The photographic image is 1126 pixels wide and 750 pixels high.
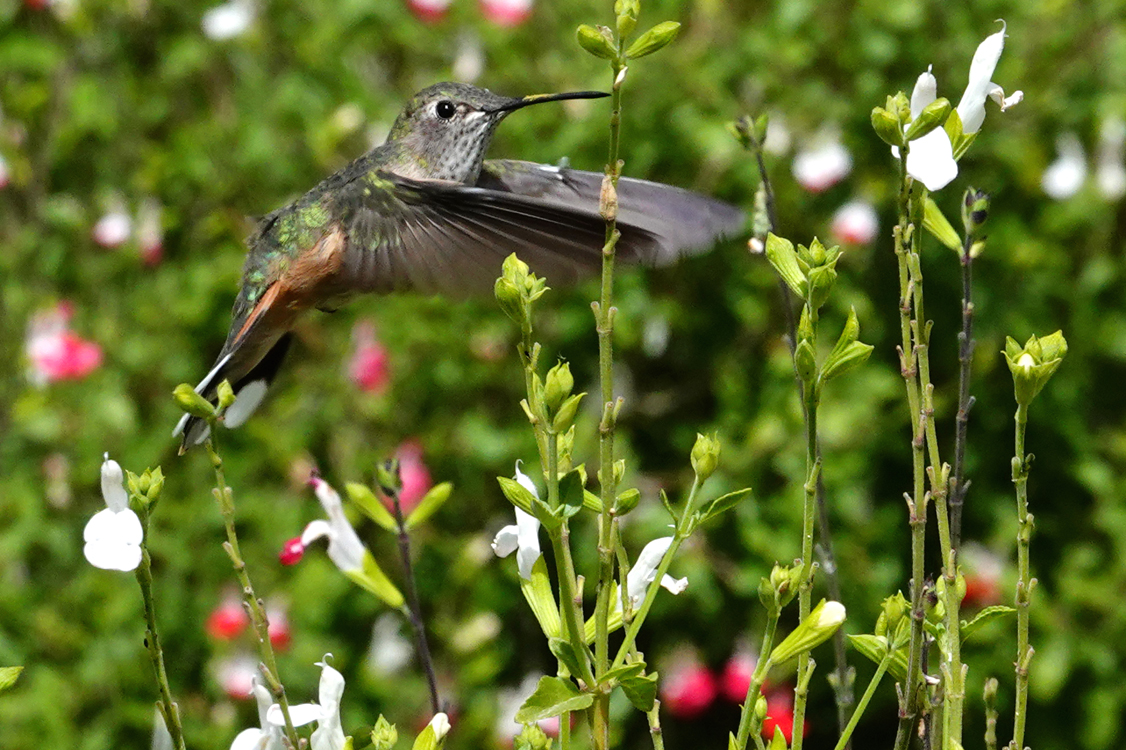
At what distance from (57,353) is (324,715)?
2.37 metres

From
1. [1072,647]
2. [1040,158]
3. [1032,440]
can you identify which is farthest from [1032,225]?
[1072,647]

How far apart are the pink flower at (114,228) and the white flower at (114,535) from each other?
8.38 feet

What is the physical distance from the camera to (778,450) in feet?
9.20

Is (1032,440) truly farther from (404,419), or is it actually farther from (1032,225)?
(404,419)

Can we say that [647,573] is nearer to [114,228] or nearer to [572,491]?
[572,491]

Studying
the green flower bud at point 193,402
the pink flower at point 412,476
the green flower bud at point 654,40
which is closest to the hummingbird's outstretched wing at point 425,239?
the green flower bud at point 654,40

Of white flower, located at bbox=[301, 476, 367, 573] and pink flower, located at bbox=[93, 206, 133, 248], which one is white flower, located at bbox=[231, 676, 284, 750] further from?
pink flower, located at bbox=[93, 206, 133, 248]

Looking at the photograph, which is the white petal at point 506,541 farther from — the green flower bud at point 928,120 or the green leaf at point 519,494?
the green flower bud at point 928,120

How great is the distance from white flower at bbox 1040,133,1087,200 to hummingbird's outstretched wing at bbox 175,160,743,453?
5.63 feet

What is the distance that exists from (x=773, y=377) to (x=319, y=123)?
1206 mm

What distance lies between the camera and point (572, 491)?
854 millimetres

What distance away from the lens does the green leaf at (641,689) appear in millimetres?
846

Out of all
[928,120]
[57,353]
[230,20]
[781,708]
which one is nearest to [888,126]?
[928,120]

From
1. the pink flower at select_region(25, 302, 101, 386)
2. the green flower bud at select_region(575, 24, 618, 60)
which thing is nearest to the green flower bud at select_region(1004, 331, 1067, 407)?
the green flower bud at select_region(575, 24, 618, 60)
